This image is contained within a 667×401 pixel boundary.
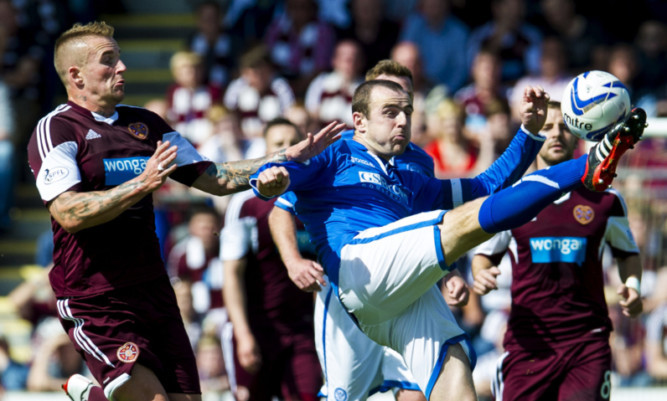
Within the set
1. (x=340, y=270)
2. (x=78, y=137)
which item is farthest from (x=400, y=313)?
(x=78, y=137)

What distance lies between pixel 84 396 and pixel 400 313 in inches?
74.2

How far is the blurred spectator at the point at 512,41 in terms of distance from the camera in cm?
1305

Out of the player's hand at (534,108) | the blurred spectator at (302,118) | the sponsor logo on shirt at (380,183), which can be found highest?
the blurred spectator at (302,118)

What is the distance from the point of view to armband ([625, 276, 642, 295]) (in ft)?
24.2

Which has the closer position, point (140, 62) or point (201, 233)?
point (201, 233)

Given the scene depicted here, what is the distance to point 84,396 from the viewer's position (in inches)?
254

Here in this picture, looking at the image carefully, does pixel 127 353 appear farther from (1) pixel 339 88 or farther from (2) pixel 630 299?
(1) pixel 339 88

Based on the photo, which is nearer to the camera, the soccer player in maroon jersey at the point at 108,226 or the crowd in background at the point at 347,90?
the soccer player in maroon jersey at the point at 108,226

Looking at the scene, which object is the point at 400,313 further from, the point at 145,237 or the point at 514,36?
the point at 514,36

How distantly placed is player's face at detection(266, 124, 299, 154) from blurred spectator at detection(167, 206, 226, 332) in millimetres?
2666

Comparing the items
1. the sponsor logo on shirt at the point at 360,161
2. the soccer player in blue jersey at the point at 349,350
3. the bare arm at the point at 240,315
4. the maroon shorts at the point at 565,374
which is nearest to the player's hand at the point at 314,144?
the sponsor logo on shirt at the point at 360,161

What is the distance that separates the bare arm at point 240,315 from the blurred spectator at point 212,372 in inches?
95.8

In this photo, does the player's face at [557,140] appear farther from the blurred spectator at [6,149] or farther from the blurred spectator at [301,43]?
the blurred spectator at [6,149]

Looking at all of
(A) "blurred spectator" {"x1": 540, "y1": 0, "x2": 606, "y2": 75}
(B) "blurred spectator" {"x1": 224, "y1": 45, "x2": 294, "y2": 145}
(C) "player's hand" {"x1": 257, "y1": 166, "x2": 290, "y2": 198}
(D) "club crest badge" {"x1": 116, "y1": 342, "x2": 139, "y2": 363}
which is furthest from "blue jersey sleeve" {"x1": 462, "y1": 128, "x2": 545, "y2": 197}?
(A) "blurred spectator" {"x1": 540, "y1": 0, "x2": 606, "y2": 75}
